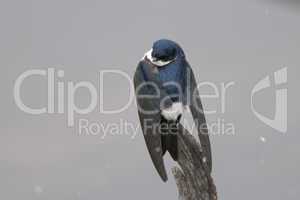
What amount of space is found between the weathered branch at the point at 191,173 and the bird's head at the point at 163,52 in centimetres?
20

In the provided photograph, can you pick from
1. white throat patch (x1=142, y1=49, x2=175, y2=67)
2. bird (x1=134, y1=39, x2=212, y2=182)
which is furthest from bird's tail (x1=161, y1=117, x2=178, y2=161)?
white throat patch (x1=142, y1=49, x2=175, y2=67)

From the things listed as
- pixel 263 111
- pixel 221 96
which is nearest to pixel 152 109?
pixel 221 96

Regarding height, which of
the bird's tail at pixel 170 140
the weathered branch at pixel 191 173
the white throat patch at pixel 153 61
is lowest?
the weathered branch at pixel 191 173

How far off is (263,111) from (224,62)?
17cm

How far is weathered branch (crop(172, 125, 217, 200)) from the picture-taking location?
4.89 feet

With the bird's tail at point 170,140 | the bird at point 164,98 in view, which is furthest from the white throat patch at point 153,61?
the bird's tail at point 170,140

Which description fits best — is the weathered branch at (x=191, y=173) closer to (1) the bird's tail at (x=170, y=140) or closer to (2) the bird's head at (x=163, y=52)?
(1) the bird's tail at (x=170, y=140)

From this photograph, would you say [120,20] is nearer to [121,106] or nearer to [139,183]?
[121,106]

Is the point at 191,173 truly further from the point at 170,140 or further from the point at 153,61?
the point at 153,61

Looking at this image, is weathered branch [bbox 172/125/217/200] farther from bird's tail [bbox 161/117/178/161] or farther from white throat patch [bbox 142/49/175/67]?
white throat patch [bbox 142/49/175/67]

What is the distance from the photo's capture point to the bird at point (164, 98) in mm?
1505

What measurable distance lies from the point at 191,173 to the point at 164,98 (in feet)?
0.68

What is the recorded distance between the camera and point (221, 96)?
→ 156cm

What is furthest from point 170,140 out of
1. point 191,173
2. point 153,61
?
point 153,61
